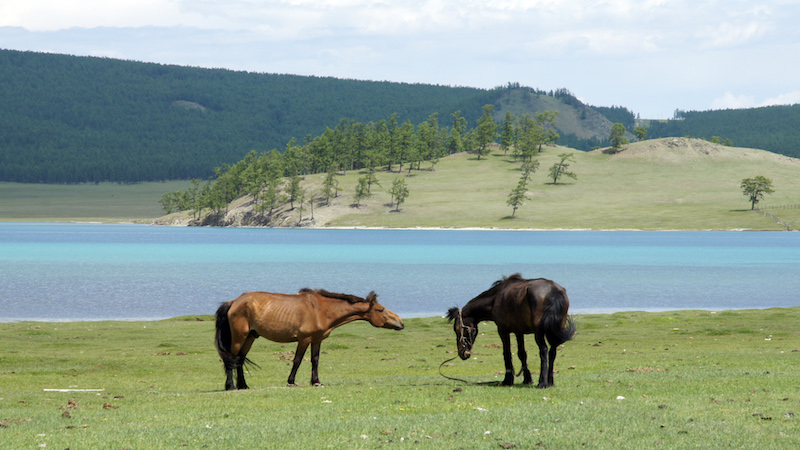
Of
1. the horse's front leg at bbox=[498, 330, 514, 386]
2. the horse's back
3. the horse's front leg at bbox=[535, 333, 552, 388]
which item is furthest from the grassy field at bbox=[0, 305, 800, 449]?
the horse's back

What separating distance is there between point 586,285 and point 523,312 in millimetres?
56320

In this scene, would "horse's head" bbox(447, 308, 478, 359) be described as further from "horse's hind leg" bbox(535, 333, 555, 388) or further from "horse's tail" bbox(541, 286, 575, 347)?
"horse's tail" bbox(541, 286, 575, 347)

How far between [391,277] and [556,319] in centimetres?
6220

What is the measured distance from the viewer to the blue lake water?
54.6m

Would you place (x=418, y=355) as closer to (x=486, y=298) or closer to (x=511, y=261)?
(x=486, y=298)

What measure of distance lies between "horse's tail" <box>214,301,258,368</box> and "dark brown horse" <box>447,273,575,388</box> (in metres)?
5.33

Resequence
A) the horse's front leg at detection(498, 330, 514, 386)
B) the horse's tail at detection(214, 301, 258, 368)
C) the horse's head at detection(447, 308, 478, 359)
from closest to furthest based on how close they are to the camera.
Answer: the horse's front leg at detection(498, 330, 514, 386) < the horse's tail at detection(214, 301, 258, 368) < the horse's head at detection(447, 308, 478, 359)

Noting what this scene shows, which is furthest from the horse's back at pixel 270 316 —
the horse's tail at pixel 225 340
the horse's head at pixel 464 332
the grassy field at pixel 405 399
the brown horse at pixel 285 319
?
the horse's head at pixel 464 332

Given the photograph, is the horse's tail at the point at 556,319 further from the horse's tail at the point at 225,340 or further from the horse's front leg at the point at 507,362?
the horse's tail at the point at 225,340

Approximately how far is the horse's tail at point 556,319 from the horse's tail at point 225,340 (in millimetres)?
7175

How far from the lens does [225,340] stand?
59.8 ft

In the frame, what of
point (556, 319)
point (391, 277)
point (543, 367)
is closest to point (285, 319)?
point (543, 367)

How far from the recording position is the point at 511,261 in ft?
336

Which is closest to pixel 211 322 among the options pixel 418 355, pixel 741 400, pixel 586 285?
pixel 418 355
